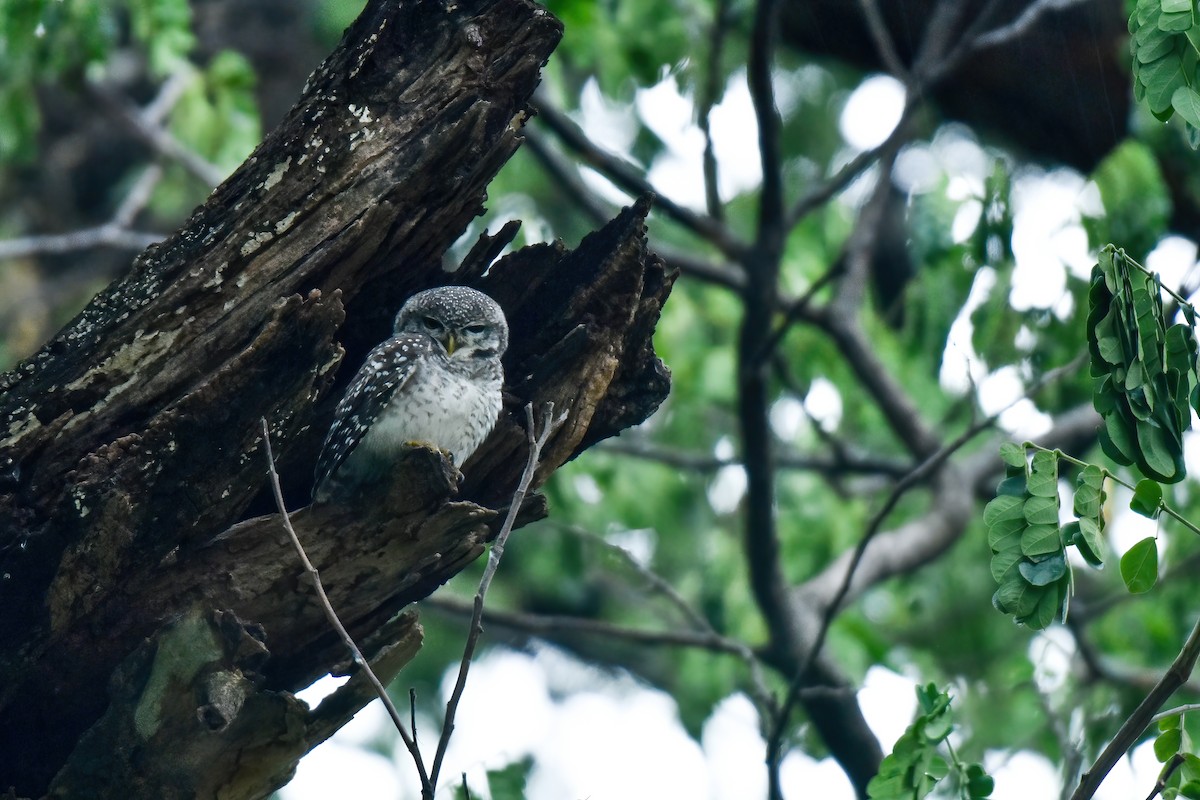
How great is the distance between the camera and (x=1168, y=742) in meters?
2.90

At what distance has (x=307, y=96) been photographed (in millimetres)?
3793

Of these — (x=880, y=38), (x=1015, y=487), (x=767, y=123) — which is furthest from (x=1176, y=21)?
(x=880, y=38)

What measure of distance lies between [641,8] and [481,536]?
3.96 meters

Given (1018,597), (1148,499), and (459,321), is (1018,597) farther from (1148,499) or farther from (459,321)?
(459,321)

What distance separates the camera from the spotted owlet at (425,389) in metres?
4.11

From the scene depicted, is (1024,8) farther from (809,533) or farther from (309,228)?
(309,228)

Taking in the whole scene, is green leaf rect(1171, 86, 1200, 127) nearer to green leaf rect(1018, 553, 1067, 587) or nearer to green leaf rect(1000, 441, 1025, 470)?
green leaf rect(1000, 441, 1025, 470)

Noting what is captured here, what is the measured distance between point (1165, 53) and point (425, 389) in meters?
2.63

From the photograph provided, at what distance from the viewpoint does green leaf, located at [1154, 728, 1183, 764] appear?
9.46 feet

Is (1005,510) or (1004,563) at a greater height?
(1005,510)

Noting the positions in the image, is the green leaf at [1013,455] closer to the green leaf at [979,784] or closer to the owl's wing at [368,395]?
the green leaf at [979,784]

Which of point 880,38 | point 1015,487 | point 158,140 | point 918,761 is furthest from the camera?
point 158,140

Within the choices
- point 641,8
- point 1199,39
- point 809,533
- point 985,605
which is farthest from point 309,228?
point 985,605

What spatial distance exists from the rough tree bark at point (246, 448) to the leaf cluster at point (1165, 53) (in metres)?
1.65
